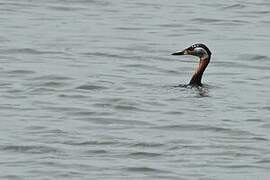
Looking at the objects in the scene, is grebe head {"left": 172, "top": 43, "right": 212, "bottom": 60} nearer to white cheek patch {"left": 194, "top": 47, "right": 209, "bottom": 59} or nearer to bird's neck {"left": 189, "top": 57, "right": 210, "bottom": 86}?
white cheek patch {"left": 194, "top": 47, "right": 209, "bottom": 59}

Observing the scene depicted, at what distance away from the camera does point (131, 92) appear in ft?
65.5

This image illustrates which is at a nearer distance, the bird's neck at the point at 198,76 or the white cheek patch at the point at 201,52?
the bird's neck at the point at 198,76

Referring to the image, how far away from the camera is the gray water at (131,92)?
1509 centimetres

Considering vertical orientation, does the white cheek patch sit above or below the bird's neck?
above

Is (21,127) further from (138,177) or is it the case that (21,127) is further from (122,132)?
(138,177)

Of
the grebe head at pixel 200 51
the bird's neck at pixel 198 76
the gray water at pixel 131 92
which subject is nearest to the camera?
the gray water at pixel 131 92

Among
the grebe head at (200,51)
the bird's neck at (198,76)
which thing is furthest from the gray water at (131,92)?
the grebe head at (200,51)

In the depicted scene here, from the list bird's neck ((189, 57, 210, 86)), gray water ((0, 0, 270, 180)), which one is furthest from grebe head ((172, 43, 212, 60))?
gray water ((0, 0, 270, 180))

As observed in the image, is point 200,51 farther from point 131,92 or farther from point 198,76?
point 131,92

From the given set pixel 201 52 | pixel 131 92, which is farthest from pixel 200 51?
pixel 131 92

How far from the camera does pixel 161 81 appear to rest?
21125mm

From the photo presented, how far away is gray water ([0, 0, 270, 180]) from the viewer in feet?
49.5

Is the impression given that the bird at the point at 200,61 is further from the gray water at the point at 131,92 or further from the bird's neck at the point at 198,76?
the gray water at the point at 131,92

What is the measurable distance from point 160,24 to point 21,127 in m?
11.7
